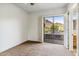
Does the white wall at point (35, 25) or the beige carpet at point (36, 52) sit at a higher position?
the white wall at point (35, 25)

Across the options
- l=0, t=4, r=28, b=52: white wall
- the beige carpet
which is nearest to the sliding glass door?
the beige carpet

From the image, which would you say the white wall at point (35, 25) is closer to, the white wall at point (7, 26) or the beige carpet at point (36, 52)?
the white wall at point (7, 26)

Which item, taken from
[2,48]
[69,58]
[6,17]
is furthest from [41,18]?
[69,58]

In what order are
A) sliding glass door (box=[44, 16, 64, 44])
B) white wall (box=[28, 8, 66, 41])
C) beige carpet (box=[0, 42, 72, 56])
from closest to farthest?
beige carpet (box=[0, 42, 72, 56]) → white wall (box=[28, 8, 66, 41]) → sliding glass door (box=[44, 16, 64, 44])

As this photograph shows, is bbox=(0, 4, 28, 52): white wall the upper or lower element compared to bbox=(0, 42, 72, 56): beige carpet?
upper

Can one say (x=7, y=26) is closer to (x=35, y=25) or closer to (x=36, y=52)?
(x=36, y=52)

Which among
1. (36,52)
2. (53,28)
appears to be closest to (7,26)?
(36,52)

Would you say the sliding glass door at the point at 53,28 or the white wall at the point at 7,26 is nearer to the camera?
the white wall at the point at 7,26

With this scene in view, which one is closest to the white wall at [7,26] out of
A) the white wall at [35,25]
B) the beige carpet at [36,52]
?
the beige carpet at [36,52]

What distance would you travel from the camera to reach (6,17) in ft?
15.4

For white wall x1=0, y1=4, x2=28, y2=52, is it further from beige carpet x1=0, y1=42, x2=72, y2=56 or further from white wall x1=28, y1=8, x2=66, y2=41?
white wall x1=28, y1=8, x2=66, y2=41

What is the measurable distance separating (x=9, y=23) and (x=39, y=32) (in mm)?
2922

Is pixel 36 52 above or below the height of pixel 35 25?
below

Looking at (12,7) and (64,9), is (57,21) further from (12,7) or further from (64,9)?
(12,7)
